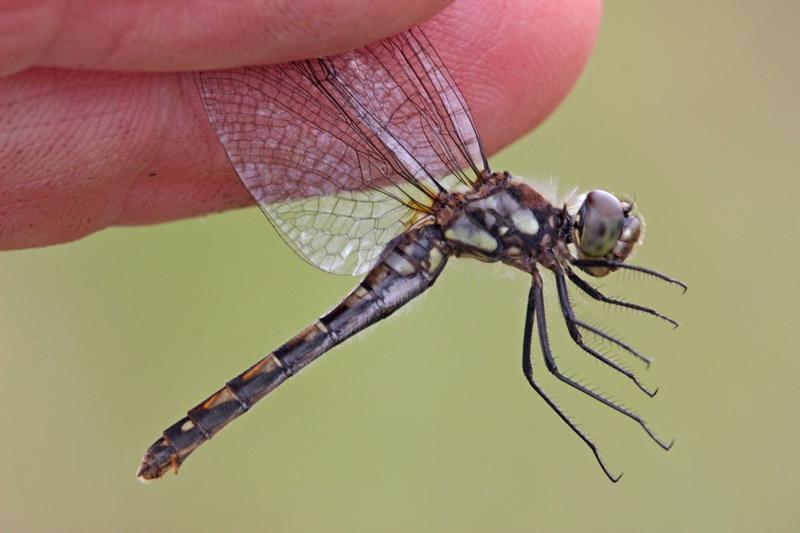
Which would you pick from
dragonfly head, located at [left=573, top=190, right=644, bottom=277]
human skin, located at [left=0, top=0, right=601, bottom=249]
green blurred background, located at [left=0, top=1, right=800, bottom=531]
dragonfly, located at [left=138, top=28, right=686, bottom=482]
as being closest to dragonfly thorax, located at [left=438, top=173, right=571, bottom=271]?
dragonfly, located at [left=138, top=28, right=686, bottom=482]

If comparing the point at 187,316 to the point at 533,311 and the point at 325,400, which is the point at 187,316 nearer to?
the point at 325,400

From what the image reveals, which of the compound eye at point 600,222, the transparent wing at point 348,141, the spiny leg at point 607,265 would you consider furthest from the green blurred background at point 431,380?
the transparent wing at point 348,141

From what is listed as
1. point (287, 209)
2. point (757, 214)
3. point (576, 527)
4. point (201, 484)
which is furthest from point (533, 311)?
point (757, 214)

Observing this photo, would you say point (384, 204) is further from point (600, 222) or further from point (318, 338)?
point (600, 222)

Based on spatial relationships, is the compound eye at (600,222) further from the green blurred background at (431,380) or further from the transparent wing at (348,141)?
the green blurred background at (431,380)

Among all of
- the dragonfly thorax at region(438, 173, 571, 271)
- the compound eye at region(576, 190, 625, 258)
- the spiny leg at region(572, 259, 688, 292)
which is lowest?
the spiny leg at region(572, 259, 688, 292)

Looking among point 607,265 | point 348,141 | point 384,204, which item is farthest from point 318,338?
point 607,265

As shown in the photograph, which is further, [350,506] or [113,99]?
[350,506]

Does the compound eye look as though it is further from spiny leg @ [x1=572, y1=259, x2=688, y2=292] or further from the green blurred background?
the green blurred background
